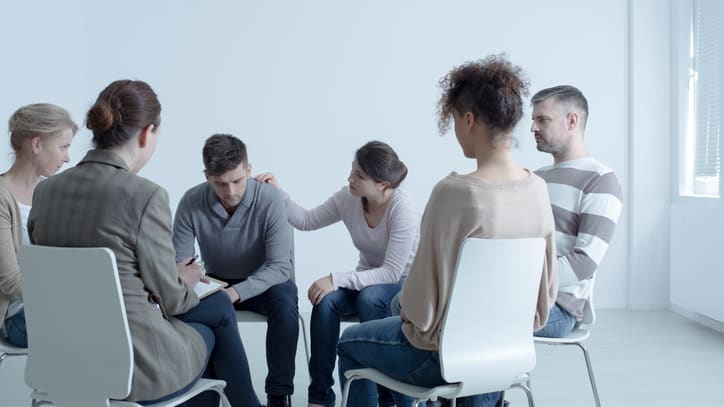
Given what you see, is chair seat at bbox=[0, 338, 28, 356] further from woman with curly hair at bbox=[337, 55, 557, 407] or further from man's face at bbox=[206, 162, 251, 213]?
woman with curly hair at bbox=[337, 55, 557, 407]

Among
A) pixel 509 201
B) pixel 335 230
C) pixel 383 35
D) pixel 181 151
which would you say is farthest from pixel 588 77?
pixel 509 201

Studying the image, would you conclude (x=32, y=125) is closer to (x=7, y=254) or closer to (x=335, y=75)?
(x=7, y=254)

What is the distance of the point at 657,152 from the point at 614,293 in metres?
1.04

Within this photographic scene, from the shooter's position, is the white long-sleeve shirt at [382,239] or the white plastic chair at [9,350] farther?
the white long-sleeve shirt at [382,239]

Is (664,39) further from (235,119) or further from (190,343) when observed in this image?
(190,343)

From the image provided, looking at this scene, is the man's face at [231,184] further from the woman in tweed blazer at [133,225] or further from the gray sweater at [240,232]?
the woman in tweed blazer at [133,225]

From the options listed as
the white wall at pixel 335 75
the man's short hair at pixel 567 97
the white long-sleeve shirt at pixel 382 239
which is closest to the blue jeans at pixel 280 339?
the white long-sleeve shirt at pixel 382 239

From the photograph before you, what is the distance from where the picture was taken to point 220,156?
9.17 ft

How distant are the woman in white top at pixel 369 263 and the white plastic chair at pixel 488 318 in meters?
0.90

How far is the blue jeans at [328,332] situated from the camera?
2.76m

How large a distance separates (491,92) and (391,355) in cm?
70

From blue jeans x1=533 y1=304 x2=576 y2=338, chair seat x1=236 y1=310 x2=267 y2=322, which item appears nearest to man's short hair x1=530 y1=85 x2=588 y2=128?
blue jeans x1=533 y1=304 x2=576 y2=338

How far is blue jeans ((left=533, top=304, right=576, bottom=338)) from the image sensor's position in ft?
7.84

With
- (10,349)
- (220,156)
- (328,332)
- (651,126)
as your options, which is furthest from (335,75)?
(10,349)
